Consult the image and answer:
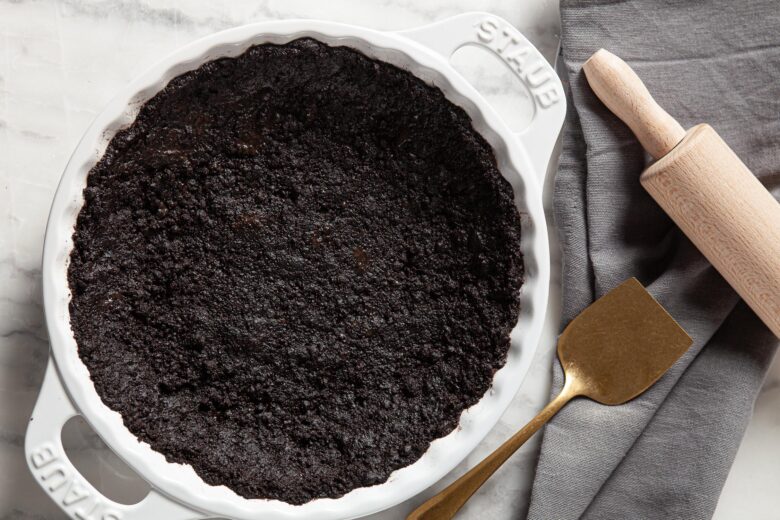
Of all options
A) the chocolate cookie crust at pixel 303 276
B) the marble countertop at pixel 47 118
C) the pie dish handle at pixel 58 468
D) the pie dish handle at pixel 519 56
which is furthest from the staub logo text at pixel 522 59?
the pie dish handle at pixel 58 468

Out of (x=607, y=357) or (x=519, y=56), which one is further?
(x=607, y=357)

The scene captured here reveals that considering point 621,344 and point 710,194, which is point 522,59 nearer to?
point 710,194

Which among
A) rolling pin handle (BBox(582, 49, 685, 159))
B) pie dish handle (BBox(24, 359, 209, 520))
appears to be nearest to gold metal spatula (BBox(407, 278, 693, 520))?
rolling pin handle (BBox(582, 49, 685, 159))

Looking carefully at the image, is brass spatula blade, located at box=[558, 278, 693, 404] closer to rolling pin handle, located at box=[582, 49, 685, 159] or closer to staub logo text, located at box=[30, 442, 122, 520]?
rolling pin handle, located at box=[582, 49, 685, 159]

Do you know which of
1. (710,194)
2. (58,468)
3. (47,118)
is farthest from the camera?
(47,118)

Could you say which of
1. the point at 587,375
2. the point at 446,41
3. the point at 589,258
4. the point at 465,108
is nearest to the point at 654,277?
the point at 589,258

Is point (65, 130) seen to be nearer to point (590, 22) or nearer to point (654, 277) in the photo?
point (590, 22)

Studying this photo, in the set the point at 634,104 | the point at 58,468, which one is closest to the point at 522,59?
the point at 634,104
